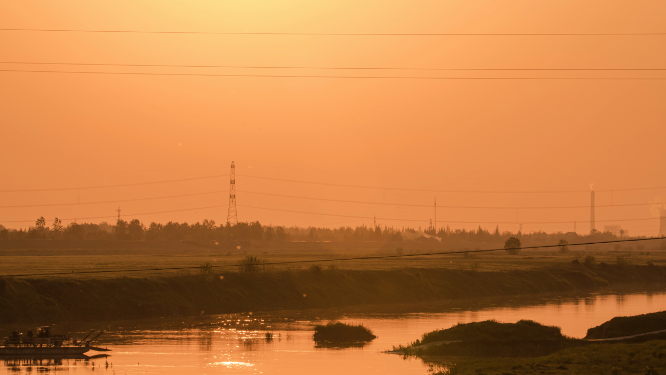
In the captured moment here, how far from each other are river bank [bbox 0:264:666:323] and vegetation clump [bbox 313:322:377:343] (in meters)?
20.1

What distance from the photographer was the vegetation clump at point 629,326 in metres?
43.6

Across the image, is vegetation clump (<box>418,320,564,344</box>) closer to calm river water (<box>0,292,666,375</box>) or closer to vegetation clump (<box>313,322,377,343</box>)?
calm river water (<box>0,292,666,375</box>)

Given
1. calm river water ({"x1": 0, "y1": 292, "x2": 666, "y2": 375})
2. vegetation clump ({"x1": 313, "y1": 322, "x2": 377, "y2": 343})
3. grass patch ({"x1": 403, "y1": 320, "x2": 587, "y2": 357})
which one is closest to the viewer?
calm river water ({"x1": 0, "y1": 292, "x2": 666, "y2": 375})

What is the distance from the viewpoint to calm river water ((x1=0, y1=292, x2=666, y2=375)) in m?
35.8

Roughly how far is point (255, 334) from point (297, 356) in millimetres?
10533

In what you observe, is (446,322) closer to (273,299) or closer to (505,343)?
(505,343)

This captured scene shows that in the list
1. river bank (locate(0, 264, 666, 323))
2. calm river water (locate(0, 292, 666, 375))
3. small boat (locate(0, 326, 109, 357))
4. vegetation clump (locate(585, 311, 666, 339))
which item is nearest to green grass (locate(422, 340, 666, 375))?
calm river water (locate(0, 292, 666, 375))

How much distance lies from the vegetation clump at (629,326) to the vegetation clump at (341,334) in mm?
14207

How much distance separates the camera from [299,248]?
655 ft

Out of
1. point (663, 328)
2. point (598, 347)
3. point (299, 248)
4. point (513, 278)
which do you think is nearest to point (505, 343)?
point (598, 347)

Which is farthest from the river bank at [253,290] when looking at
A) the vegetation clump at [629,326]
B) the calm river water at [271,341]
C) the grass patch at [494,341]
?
the vegetation clump at [629,326]

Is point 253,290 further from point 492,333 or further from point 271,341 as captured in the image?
point 492,333

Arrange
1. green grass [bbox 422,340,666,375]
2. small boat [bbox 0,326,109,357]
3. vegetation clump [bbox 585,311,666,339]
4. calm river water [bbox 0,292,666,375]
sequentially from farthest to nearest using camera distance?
vegetation clump [bbox 585,311,666,339]
small boat [bbox 0,326,109,357]
calm river water [bbox 0,292,666,375]
green grass [bbox 422,340,666,375]

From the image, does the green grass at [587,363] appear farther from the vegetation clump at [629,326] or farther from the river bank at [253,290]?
the river bank at [253,290]
